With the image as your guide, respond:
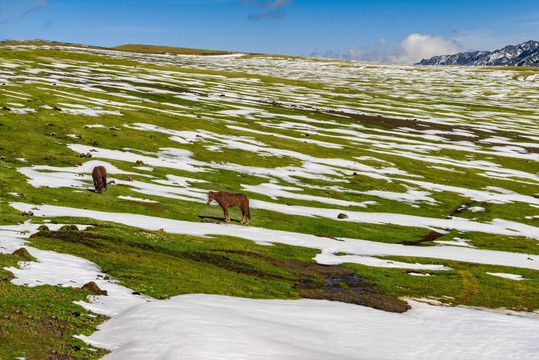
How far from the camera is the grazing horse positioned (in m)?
45.1

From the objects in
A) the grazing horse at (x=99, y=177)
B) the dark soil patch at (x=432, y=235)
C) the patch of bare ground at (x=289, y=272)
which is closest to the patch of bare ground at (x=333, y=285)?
the patch of bare ground at (x=289, y=272)

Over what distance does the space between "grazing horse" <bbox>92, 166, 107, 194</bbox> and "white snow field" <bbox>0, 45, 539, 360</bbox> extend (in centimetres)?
166

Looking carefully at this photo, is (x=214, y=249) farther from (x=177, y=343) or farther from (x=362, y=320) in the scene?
(x=177, y=343)

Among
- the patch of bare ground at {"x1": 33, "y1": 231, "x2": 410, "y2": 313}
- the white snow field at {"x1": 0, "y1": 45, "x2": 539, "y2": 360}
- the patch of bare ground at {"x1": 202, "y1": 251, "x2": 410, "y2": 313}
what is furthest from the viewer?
the patch of bare ground at {"x1": 202, "y1": 251, "x2": 410, "y2": 313}

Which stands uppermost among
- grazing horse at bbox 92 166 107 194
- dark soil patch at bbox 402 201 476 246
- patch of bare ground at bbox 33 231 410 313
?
grazing horse at bbox 92 166 107 194

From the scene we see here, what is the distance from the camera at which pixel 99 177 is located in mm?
45344

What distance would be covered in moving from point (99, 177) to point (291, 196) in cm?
2494

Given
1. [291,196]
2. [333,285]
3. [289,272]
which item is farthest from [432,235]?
[289,272]

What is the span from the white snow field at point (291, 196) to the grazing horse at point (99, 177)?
1.66m

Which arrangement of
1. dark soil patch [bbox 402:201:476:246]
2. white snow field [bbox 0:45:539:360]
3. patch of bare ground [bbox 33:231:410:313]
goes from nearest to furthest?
white snow field [bbox 0:45:539:360], patch of bare ground [bbox 33:231:410:313], dark soil patch [bbox 402:201:476:246]

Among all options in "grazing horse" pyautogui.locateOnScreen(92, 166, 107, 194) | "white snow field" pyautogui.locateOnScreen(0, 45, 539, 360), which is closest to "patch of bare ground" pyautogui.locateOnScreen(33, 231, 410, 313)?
"white snow field" pyautogui.locateOnScreen(0, 45, 539, 360)

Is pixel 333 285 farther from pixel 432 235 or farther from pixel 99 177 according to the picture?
pixel 432 235

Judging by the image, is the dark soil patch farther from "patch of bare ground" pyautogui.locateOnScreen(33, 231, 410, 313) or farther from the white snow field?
"patch of bare ground" pyautogui.locateOnScreen(33, 231, 410, 313)

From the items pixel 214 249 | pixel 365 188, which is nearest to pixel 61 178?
pixel 214 249
